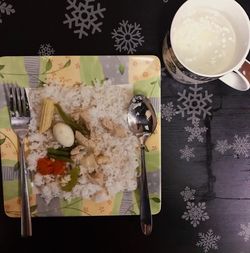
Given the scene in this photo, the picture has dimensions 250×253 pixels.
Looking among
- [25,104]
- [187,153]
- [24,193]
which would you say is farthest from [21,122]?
[187,153]

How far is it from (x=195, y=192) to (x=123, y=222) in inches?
6.4

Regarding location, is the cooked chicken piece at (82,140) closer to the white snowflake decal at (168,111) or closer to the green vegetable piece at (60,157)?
the green vegetable piece at (60,157)

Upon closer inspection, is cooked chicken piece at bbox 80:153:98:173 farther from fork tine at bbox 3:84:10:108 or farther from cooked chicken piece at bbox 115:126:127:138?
fork tine at bbox 3:84:10:108

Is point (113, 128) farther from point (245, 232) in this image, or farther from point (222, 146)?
point (245, 232)

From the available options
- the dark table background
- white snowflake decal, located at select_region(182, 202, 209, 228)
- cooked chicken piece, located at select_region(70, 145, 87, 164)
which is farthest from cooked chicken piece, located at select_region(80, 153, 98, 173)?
white snowflake decal, located at select_region(182, 202, 209, 228)

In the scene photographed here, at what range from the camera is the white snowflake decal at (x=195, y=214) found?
92 centimetres

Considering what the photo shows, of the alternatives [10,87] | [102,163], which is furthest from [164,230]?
[10,87]

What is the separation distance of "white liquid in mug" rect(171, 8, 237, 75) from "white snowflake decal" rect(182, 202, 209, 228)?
28 centimetres

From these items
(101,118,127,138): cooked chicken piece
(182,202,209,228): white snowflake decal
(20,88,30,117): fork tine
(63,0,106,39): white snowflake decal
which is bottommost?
(182,202,209,228): white snowflake decal

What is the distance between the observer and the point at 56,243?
35.8 inches

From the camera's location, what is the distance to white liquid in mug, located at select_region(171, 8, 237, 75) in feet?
2.70

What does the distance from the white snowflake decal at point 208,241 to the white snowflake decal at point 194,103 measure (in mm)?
244

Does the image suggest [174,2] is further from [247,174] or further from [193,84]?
[247,174]

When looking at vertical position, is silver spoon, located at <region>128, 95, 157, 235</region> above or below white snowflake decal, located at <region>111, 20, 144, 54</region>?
below
